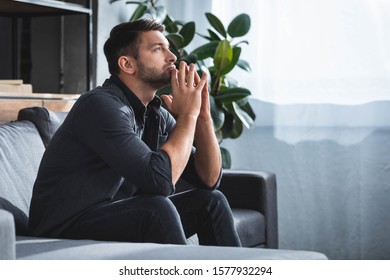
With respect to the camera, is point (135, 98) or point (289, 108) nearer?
point (135, 98)

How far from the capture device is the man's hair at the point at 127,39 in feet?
7.59

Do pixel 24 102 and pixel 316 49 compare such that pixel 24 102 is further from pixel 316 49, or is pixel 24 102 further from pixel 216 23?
pixel 316 49

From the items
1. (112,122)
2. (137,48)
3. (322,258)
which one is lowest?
(322,258)

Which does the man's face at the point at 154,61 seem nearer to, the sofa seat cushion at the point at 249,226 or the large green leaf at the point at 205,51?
the sofa seat cushion at the point at 249,226

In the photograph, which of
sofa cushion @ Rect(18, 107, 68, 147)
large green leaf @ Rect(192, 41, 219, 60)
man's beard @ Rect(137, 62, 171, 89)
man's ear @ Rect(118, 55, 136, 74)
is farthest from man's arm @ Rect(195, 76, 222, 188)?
large green leaf @ Rect(192, 41, 219, 60)

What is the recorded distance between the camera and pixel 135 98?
223cm

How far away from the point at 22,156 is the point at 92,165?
1.18ft

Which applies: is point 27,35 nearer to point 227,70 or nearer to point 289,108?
point 227,70

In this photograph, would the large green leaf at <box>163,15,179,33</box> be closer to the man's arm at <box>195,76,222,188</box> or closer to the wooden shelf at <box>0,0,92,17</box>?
the wooden shelf at <box>0,0,92,17</box>

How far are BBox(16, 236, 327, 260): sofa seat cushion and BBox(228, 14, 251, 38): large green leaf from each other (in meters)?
2.08

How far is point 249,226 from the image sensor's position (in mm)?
2791

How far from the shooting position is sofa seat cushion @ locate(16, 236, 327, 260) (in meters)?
1.54
